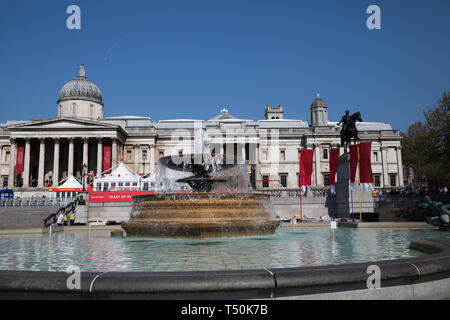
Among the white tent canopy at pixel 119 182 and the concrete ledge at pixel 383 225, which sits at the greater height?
the white tent canopy at pixel 119 182

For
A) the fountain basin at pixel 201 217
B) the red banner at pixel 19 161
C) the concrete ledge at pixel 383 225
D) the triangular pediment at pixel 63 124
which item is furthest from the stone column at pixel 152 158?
the fountain basin at pixel 201 217

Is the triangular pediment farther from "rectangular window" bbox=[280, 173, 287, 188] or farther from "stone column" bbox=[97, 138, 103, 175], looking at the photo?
"rectangular window" bbox=[280, 173, 287, 188]

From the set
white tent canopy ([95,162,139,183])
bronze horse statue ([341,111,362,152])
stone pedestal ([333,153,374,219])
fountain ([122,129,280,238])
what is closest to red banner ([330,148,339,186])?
stone pedestal ([333,153,374,219])

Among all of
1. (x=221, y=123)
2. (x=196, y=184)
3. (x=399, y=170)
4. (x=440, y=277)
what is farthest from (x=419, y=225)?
(x=399, y=170)

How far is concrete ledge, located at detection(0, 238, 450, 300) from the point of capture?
4.03m

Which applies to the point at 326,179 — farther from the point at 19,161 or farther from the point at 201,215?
the point at 201,215

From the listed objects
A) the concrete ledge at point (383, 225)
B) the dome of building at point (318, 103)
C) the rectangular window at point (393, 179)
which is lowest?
the concrete ledge at point (383, 225)

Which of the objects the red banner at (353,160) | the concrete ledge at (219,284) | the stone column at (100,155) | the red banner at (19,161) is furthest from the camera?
the stone column at (100,155)

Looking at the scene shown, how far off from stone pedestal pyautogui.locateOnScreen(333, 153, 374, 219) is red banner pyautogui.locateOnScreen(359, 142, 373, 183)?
0.66m

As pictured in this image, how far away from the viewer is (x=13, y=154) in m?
55.4

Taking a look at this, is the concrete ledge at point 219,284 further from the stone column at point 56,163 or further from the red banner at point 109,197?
the stone column at point 56,163

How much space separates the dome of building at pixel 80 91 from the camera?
6381cm

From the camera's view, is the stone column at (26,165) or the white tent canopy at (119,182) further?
the stone column at (26,165)

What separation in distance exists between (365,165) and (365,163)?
14 cm
